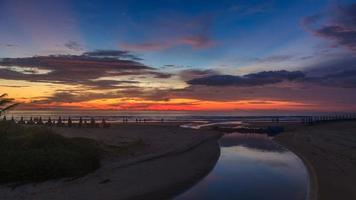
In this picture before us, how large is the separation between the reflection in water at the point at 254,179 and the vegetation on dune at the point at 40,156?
498 centimetres

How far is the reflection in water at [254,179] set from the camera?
1683cm

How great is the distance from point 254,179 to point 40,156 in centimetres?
1051

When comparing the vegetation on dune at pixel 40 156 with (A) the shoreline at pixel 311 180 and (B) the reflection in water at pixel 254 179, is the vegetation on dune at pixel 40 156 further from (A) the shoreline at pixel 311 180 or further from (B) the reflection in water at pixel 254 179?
(A) the shoreline at pixel 311 180

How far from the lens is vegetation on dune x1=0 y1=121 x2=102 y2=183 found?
15766mm

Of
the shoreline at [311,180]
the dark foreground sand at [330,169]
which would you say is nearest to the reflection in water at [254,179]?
the shoreline at [311,180]

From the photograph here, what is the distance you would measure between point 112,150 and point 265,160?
10661 millimetres

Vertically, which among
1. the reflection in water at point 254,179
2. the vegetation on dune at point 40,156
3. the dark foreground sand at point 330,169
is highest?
the vegetation on dune at point 40,156

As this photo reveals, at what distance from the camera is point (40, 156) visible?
16141 mm

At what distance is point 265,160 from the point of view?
91.0ft

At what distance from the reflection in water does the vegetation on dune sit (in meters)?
4.98

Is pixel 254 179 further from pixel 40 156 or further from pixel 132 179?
pixel 40 156

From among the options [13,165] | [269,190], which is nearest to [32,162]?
[13,165]

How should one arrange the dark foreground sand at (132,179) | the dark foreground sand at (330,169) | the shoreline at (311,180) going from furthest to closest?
the dark foreground sand at (330,169), the shoreline at (311,180), the dark foreground sand at (132,179)

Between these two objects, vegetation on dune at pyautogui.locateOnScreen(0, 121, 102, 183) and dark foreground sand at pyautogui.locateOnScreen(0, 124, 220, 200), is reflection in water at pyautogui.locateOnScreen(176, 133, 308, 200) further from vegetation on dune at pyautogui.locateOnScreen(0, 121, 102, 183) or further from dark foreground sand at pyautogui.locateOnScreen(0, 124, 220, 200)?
vegetation on dune at pyautogui.locateOnScreen(0, 121, 102, 183)
